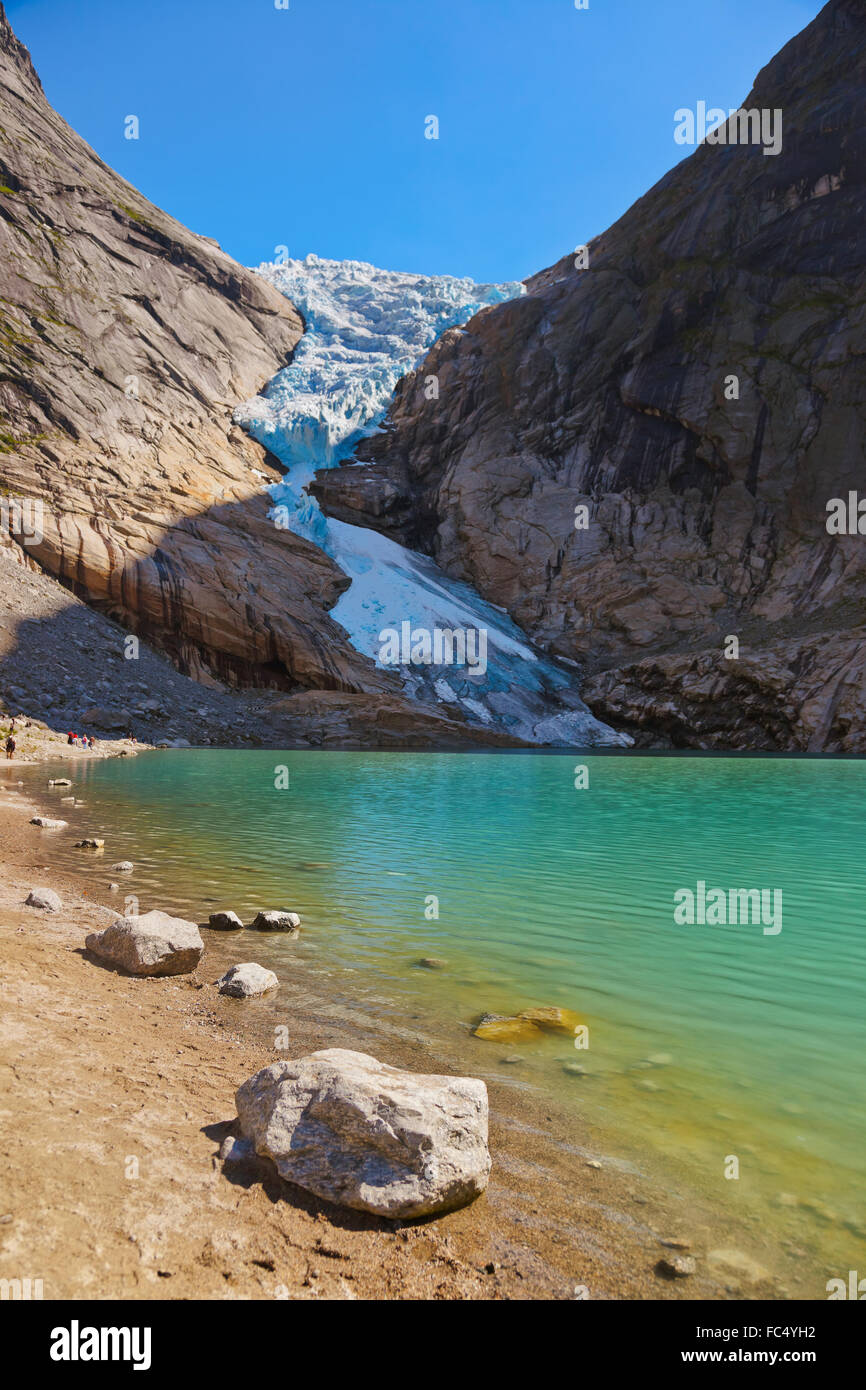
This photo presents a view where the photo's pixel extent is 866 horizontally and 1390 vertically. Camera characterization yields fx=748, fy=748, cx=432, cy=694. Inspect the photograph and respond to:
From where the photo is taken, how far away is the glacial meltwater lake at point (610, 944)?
201 inches

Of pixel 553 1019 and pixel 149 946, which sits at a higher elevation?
pixel 149 946

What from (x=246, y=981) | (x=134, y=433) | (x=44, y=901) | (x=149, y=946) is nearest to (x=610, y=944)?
(x=246, y=981)

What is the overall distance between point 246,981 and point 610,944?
14.5 ft

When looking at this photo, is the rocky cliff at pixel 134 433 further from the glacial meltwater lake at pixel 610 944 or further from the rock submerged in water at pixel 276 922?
the rock submerged in water at pixel 276 922

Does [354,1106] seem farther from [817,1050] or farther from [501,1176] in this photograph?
[817,1050]

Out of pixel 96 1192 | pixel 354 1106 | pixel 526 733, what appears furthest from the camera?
pixel 526 733

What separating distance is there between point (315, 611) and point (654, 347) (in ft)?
146

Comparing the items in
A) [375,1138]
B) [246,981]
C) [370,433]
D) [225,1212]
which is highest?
[370,433]

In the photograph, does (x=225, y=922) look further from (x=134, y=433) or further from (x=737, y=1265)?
(x=134, y=433)

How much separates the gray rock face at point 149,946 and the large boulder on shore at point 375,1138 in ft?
12.4

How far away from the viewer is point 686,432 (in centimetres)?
7400

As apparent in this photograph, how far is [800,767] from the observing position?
38438 millimetres
